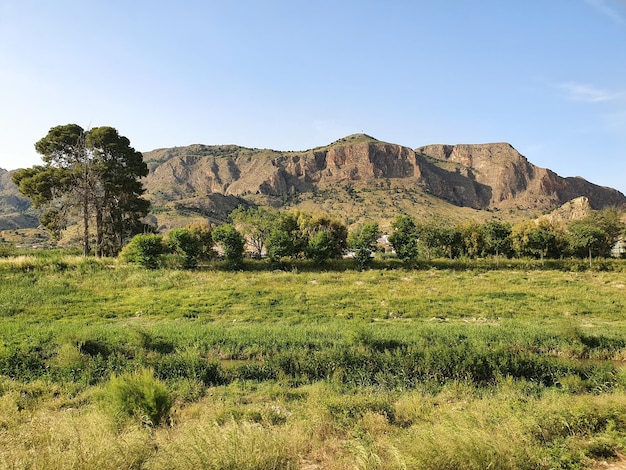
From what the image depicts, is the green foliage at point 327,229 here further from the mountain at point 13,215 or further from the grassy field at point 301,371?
the mountain at point 13,215

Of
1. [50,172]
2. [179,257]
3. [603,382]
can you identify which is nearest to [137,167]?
[50,172]

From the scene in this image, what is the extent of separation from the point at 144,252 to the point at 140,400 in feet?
83.3

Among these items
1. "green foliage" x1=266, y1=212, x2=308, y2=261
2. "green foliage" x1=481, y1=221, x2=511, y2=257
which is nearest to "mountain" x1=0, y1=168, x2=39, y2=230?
"green foliage" x1=266, y1=212, x2=308, y2=261

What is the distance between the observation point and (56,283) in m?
25.2

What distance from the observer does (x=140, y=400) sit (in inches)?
319

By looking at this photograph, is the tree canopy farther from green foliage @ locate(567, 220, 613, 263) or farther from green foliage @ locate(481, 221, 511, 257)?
green foliage @ locate(567, 220, 613, 263)

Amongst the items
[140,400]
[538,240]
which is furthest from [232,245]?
[538,240]

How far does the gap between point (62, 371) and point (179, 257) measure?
22181 millimetres

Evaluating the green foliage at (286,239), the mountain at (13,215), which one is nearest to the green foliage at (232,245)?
the green foliage at (286,239)

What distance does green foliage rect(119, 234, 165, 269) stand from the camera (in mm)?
31141

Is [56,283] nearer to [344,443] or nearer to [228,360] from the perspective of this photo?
[228,360]

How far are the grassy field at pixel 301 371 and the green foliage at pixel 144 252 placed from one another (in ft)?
3.96

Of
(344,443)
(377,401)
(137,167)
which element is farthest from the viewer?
(137,167)

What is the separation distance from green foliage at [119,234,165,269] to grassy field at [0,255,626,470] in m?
1.21
